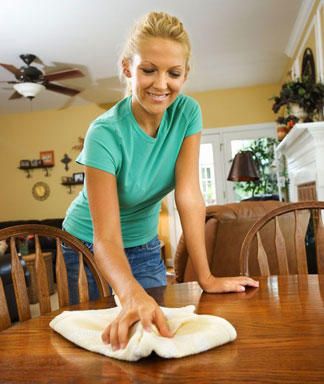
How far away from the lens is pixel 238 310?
34.2 inches

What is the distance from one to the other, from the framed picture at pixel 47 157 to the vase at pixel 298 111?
4.41 metres

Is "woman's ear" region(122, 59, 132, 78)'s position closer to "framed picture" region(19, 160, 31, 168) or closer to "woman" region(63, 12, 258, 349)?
"woman" region(63, 12, 258, 349)

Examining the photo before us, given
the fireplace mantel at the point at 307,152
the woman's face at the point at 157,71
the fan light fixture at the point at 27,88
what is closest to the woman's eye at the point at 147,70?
the woman's face at the point at 157,71

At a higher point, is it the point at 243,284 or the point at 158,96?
the point at 158,96

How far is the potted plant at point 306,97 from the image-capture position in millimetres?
3584

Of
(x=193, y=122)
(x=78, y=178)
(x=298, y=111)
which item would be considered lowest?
(x=193, y=122)

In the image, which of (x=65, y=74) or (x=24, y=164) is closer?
(x=65, y=74)

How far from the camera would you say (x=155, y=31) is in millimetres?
982

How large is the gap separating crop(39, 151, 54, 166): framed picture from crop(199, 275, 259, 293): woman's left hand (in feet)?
20.6

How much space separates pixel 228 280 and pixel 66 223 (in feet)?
2.02

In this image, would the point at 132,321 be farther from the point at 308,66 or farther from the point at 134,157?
the point at 308,66

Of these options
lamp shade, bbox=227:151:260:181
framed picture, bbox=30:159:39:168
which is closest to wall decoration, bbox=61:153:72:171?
framed picture, bbox=30:159:39:168

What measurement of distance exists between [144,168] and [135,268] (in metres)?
0.35

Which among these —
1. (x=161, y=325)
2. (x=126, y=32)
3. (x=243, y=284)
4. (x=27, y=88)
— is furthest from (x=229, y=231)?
(x=27, y=88)
